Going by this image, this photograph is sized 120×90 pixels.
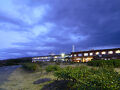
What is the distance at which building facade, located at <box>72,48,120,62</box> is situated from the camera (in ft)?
A: 119

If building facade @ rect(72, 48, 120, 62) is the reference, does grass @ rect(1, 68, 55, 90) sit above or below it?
below

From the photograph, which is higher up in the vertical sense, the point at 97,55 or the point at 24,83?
the point at 97,55

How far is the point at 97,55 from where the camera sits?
3734cm

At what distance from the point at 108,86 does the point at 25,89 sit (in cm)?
725

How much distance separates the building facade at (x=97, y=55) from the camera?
36366 mm

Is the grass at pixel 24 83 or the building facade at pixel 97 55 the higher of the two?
the building facade at pixel 97 55

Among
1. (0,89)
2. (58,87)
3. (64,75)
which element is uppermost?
(64,75)

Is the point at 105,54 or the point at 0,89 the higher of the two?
the point at 105,54

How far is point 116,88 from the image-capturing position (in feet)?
11.0

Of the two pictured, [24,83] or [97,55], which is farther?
[97,55]

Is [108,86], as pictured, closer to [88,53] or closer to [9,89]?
[9,89]

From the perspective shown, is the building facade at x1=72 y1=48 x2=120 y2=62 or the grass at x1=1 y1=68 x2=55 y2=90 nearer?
the grass at x1=1 y1=68 x2=55 y2=90

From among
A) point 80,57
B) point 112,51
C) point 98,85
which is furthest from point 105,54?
point 98,85

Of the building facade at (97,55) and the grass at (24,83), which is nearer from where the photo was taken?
the grass at (24,83)
